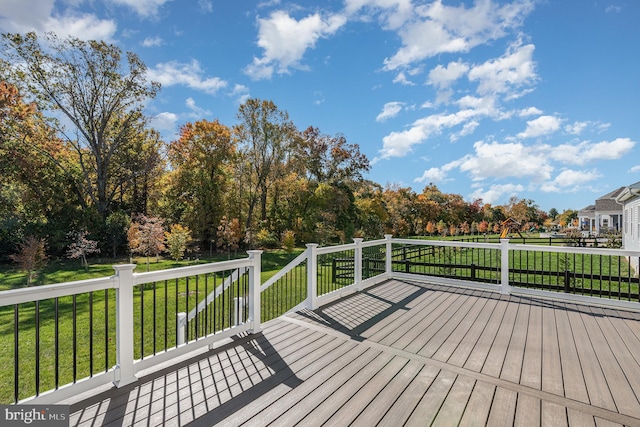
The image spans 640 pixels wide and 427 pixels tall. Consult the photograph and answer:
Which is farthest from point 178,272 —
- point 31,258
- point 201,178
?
point 201,178

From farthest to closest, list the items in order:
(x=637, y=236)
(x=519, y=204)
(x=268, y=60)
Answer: (x=519, y=204) → (x=268, y=60) → (x=637, y=236)

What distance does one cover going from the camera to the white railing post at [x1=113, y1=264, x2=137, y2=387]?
7.92 ft

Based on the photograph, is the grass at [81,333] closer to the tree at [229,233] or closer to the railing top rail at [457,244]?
the railing top rail at [457,244]

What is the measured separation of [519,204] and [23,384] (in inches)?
2044

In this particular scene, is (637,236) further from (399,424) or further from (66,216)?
(66,216)

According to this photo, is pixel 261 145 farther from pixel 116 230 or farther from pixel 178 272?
pixel 178 272

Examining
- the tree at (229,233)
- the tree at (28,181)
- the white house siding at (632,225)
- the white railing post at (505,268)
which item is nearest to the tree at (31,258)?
the tree at (28,181)

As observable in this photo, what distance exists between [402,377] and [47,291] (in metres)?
2.76

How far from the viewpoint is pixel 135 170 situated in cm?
2036

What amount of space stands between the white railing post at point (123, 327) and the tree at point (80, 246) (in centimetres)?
1460

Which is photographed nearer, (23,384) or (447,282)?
(23,384)

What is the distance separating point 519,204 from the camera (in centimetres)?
4391

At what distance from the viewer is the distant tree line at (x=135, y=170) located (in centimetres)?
1616

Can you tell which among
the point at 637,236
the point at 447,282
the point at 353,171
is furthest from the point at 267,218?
the point at 637,236
